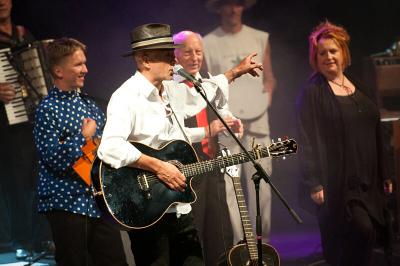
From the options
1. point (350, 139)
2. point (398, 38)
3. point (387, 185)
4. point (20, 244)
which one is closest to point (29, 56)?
point (20, 244)

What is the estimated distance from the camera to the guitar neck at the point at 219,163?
14.4ft

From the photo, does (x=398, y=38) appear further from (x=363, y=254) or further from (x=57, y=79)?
(x=57, y=79)

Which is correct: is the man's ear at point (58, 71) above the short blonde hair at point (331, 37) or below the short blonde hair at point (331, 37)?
above

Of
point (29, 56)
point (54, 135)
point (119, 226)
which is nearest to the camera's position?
point (119, 226)

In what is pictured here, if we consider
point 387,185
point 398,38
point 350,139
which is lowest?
point 387,185

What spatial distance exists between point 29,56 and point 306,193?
115 inches

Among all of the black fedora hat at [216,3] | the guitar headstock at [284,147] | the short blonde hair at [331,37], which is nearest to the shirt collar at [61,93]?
the guitar headstock at [284,147]

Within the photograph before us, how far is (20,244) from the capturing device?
7.18m

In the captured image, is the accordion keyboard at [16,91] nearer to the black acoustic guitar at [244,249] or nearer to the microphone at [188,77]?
the black acoustic guitar at [244,249]

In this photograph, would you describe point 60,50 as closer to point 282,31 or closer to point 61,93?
point 61,93

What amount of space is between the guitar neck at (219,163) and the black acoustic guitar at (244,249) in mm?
529

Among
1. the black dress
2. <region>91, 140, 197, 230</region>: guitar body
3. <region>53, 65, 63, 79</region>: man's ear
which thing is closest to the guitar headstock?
<region>91, 140, 197, 230</region>: guitar body

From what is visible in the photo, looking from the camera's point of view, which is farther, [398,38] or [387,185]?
[398,38]

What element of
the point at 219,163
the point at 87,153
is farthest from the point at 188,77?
the point at 87,153
